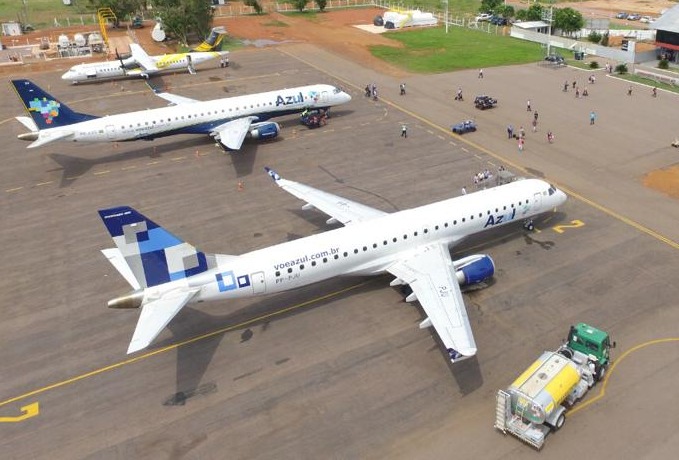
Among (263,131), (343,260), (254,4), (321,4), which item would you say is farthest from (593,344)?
(321,4)

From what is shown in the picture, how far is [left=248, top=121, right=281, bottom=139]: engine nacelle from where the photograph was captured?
58.3 m

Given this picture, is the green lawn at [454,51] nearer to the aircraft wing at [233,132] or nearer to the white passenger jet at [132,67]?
the white passenger jet at [132,67]

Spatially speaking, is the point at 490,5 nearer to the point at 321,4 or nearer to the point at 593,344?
the point at 321,4

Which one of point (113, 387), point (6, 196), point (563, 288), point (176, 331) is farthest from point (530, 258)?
point (6, 196)

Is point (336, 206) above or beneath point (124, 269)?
beneath

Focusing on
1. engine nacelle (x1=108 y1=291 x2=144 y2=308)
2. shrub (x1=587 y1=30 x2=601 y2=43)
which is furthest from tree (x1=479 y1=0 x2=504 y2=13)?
A: engine nacelle (x1=108 y1=291 x2=144 y2=308)

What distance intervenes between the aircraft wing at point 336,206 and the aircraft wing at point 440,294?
554cm

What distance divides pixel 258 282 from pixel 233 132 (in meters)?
30.4

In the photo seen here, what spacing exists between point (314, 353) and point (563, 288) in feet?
57.1

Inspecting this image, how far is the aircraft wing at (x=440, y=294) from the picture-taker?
26266mm

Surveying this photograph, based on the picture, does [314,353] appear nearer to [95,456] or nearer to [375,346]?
[375,346]

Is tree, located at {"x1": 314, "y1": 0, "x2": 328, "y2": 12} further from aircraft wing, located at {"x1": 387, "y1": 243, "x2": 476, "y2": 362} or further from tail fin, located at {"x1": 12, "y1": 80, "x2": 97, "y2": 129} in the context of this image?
aircraft wing, located at {"x1": 387, "y1": 243, "x2": 476, "y2": 362}

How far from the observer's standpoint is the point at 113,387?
2794 centimetres

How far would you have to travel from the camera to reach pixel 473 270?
3344cm
